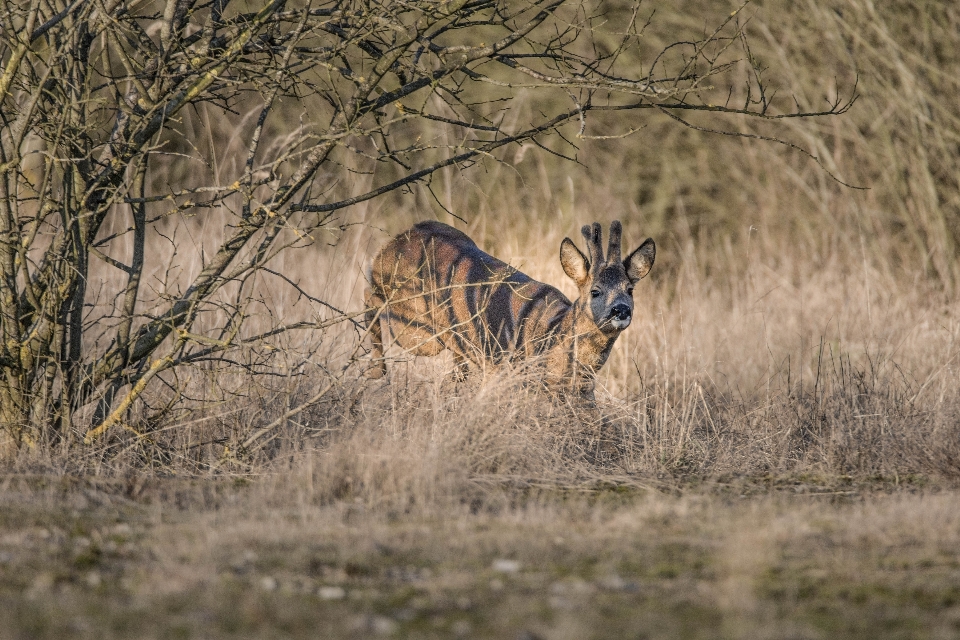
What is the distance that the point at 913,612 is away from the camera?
11.4 feet

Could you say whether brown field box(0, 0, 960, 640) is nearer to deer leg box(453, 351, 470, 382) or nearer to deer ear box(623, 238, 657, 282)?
deer leg box(453, 351, 470, 382)

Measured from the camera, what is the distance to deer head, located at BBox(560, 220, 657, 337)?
7.43 m

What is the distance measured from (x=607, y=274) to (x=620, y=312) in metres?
0.40

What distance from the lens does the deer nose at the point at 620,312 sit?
7.34 metres

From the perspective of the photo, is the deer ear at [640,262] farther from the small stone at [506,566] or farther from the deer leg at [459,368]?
the small stone at [506,566]

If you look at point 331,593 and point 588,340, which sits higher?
point 588,340

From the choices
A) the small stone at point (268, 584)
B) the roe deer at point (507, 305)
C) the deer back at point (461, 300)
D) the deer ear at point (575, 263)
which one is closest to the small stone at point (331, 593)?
the small stone at point (268, 584)

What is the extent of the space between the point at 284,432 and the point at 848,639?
3646 mm

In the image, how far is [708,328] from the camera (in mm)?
9734

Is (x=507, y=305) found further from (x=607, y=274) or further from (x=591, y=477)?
(x=591, y=477)

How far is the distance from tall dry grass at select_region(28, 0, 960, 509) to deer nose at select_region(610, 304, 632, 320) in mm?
503

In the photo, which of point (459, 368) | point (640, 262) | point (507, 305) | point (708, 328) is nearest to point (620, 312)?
point (640, 262)

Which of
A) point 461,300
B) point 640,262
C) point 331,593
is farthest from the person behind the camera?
point 461,300

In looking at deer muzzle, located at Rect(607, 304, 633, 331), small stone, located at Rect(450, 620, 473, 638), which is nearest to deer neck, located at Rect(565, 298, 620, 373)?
deer muzzle, located at Rect(607, 304, 633, 331)
